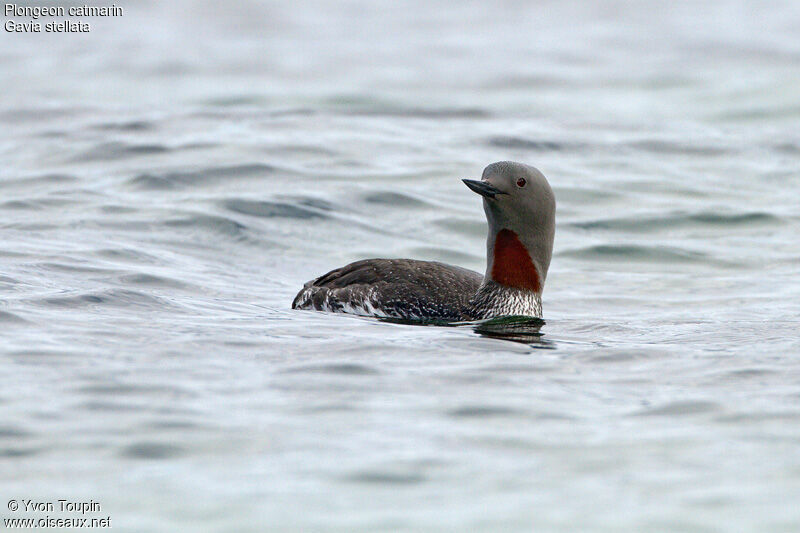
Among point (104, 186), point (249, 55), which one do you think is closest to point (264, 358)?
point (104, 186)

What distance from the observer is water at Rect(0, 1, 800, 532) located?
6243 millimetres

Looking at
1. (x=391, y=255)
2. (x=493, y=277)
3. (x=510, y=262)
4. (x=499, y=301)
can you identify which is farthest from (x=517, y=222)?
(x=391, y=255)

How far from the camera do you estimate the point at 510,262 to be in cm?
991

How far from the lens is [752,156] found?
1909 centimetres

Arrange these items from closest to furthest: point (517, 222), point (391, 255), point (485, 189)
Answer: point (485, 189), point (517, 222), point (391, 255)

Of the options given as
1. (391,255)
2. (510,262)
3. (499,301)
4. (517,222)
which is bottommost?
(391,255)

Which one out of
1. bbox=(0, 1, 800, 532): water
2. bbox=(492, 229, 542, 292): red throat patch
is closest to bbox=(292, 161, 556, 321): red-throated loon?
bbox=(492, 229, 542, 292): red throat patch

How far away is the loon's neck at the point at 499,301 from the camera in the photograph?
980cm

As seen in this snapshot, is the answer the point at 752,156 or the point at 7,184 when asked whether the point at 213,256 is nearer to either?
the point at 7,184

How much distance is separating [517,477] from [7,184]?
11094mm

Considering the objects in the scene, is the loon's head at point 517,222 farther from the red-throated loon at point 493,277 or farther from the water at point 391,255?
the water at point 391,255

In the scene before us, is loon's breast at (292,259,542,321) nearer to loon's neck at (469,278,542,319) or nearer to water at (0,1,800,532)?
loon's neck at (469,278,542,319)

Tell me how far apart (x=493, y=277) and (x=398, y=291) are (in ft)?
2.23

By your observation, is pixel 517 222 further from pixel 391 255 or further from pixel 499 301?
pixel 391 255
